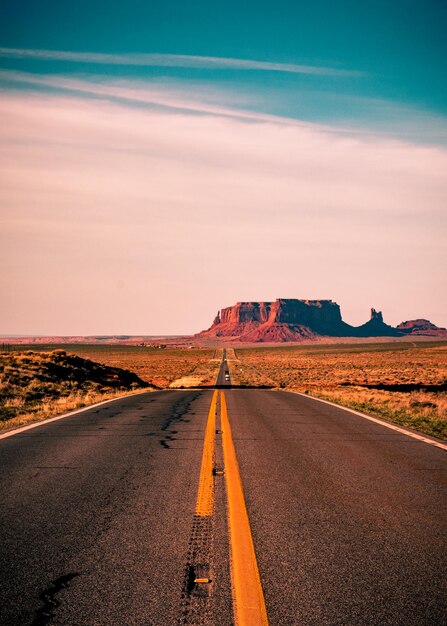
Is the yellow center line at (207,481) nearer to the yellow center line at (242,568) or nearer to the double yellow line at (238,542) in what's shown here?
the double yellow line at (238,542)

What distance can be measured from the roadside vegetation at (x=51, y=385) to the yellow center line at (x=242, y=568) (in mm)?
8057

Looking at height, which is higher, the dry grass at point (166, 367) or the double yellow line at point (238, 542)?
the double yellow line at point (238, 542)

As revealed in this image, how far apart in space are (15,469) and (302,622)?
197 inches

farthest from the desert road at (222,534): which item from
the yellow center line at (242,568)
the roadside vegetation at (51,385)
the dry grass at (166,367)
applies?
the dry grass at (166,367)

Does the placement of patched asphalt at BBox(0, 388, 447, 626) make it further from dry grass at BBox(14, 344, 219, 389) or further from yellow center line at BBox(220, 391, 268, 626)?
dry grass at BBox(14, 344, 219, 389)

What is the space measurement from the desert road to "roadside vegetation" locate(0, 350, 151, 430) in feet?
20.7

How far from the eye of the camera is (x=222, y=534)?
410 centimetres

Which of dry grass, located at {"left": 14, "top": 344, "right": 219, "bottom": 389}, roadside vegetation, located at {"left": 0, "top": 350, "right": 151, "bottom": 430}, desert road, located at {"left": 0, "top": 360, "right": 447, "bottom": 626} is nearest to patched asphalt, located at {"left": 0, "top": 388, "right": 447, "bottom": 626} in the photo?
desert road, located at {"left": 0, "top": 360, "right": 447, "bottom": 626}

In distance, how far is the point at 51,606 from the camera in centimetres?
292

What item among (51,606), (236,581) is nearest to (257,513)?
(236,581)

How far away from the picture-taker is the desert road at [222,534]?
2.94 metres

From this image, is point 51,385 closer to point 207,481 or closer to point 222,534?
point 207,481

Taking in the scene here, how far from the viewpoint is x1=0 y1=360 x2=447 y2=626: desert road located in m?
2.94

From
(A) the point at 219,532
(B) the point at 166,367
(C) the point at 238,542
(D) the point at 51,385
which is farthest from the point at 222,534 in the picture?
(B) the point at 166,367
